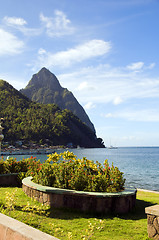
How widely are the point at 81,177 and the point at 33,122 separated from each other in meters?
151

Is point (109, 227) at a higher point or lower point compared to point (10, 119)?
lower

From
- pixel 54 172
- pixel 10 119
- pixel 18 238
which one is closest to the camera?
pixel 18 238

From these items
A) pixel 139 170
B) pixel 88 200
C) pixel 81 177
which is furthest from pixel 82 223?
pixel 139 170

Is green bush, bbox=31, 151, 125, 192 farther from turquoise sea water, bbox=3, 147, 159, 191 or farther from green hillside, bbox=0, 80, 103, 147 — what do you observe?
green hillside, bbox=0, 80, 103, 147

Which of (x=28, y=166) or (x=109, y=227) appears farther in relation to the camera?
(x=28, y=166)

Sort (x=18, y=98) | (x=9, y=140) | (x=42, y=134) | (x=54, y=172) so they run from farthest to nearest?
1. (x=18, y=98)
2. (x=42, y=134)
3. (x=9, y=140)
4. (x=54, y=172)

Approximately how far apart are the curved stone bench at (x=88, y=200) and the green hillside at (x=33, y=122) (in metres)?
133

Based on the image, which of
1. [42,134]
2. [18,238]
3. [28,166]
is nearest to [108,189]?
[18,238]

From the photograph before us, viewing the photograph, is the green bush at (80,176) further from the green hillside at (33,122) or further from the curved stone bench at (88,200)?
the green hillside at (33,122)

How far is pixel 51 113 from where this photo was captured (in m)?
184

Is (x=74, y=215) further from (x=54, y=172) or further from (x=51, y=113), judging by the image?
(x=51, y=113)

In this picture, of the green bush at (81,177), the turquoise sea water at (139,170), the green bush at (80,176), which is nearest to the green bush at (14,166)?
the green bush at (80,176)

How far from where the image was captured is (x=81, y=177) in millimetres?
7484

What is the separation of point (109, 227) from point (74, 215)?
115cm
